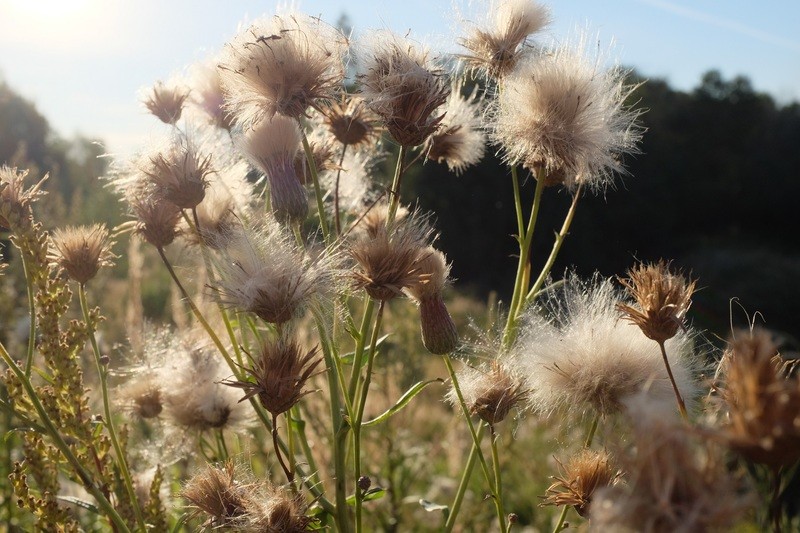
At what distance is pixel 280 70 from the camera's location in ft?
4.54

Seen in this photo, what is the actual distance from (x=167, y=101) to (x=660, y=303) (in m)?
1.19

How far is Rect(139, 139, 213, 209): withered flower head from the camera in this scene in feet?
4.62

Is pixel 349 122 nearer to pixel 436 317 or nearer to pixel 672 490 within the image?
pixel 436 317

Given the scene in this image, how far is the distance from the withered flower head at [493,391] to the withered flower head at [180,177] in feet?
2.06

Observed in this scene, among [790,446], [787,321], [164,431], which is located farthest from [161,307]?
[790,446]

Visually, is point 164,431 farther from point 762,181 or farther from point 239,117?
point 762,181

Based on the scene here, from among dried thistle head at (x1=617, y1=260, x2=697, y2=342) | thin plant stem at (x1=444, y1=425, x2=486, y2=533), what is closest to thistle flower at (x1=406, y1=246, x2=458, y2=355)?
thin plant stem at (x1=444, y1=425, x2=486, y2=533)

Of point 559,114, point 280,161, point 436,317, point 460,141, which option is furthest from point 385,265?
point 460,141

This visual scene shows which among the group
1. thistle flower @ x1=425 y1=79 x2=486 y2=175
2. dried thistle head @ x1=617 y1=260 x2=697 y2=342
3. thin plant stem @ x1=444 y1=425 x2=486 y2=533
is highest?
thistle flower @ x1=425 y1=79 x2=486 y2=175

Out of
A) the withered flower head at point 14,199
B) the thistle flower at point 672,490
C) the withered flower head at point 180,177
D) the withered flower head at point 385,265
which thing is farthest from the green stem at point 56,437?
the thistle flower at point 672,490

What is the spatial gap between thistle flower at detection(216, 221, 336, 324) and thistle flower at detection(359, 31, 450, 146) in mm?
280

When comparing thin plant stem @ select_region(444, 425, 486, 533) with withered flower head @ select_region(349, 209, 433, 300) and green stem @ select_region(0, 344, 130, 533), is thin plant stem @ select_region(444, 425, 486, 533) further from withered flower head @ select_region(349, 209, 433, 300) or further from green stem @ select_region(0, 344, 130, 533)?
green stem @ select_region(0, 344, 130, 533)

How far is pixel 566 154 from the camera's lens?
1553mm

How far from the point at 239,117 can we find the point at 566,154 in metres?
0.69
